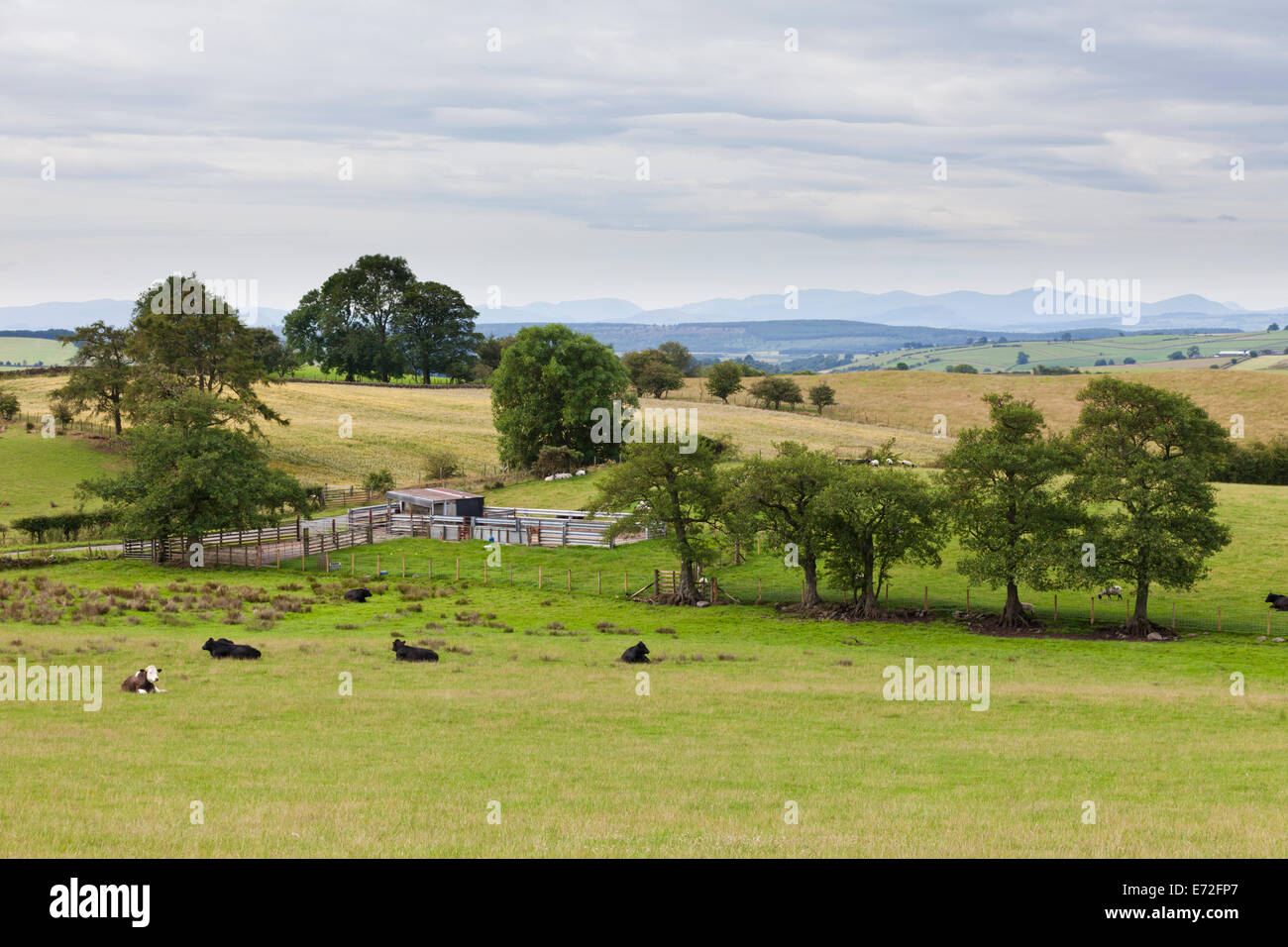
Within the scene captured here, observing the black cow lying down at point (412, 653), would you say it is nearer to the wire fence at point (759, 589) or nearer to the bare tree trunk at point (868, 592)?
the wire fence at point (759, 589)

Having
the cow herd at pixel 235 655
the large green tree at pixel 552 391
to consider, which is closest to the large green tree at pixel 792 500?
the cow herd at pixel 235 655

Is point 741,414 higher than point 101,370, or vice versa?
point 101,370

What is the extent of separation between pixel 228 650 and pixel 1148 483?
38568 mm

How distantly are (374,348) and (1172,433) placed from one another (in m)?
121

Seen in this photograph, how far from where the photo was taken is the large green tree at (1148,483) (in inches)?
1836

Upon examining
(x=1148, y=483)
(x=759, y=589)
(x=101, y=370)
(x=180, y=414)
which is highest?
(x=101, y=370)

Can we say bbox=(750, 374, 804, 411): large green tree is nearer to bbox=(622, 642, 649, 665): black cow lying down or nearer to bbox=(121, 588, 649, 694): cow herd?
bbox=(622, 642, 649, 665): black cow lying down

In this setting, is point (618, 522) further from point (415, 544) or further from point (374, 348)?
point (374, 348)

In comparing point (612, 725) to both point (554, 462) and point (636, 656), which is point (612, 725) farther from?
point (554, 462)

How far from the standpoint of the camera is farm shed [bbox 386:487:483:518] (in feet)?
241

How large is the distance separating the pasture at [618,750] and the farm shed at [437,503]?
101 feet

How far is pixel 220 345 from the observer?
9012 cm

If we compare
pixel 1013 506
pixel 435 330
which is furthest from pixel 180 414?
pixel 435 330

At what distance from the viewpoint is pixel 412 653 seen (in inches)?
1335
